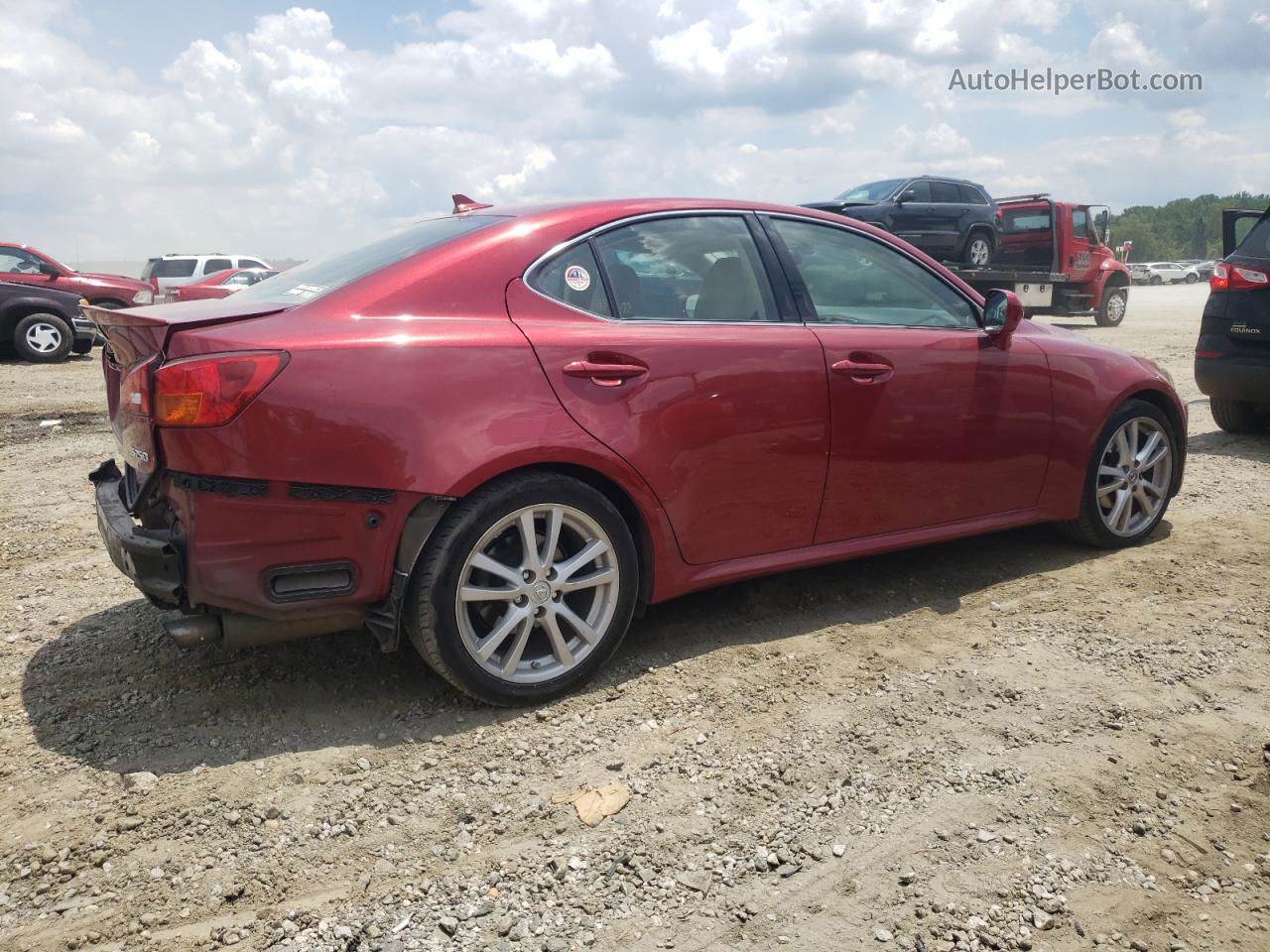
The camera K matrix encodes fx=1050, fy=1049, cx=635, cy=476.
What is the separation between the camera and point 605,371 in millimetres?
3254

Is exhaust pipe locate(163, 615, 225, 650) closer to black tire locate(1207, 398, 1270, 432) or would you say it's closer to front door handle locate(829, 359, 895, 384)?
front door handle locate(829, 359, 895, 384)

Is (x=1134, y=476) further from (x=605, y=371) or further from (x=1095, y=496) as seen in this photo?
(x=605, y=371)

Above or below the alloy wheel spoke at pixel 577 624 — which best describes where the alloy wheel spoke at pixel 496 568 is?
above

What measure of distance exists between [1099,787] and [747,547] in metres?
1.35

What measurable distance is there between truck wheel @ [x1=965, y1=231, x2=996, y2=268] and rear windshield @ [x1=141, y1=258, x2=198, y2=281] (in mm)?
15930

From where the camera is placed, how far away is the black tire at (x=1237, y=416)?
7688 mm

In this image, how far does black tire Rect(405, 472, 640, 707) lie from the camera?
3008 millimetres

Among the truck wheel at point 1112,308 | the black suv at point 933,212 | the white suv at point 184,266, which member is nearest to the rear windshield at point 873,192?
the black suv at point 933,212

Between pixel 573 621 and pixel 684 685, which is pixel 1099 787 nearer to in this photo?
pixel 684 685

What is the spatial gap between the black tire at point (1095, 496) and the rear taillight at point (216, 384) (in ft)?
11.5

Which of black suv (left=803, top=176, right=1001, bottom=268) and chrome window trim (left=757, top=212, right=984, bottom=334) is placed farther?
black suv (left=803, top=176, right=1001, bottom=268)

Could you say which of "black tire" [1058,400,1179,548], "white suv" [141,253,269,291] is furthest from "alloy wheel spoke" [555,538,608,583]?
"white suv" [141,253,269,291]

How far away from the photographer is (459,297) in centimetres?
314

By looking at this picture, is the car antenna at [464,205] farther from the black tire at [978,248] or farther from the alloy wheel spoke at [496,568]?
the black tire at [978,248]
